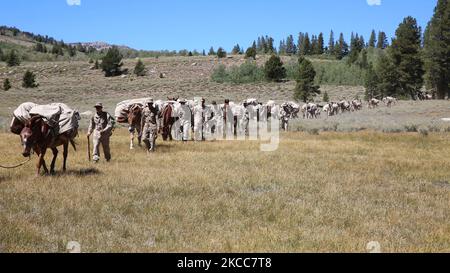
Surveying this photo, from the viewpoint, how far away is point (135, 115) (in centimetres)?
2059

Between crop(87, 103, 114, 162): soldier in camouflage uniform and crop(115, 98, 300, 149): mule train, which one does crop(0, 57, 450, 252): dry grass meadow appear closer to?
crop(87, 103, 114, 162): soldier in camouflage uniform

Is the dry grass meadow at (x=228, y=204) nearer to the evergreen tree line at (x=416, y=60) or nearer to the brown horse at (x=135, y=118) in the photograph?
the brown horse at (x=135, y=118)

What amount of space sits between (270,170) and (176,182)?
12.1 feet

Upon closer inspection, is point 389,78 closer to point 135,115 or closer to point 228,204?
point 135,115

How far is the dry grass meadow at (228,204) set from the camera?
7449 millimetres

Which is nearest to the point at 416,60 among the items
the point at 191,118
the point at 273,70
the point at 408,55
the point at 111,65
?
the point at 408,55

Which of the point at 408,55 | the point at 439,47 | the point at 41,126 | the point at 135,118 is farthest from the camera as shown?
the point at 408,55

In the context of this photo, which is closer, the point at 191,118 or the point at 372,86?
the point at 191,118

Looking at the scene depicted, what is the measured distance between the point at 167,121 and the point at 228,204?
1479 centimetres

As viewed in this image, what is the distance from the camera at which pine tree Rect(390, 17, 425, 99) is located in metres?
66.6

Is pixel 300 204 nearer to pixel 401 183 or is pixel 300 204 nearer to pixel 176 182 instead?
pixel 176 182

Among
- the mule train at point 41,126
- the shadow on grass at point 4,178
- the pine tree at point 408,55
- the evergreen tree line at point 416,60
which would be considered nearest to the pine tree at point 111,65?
the evergreen tree line at point 416,60

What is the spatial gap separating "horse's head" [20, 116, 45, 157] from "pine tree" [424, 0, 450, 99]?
61200mm

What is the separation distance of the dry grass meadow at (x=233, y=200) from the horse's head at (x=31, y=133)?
86 cm
